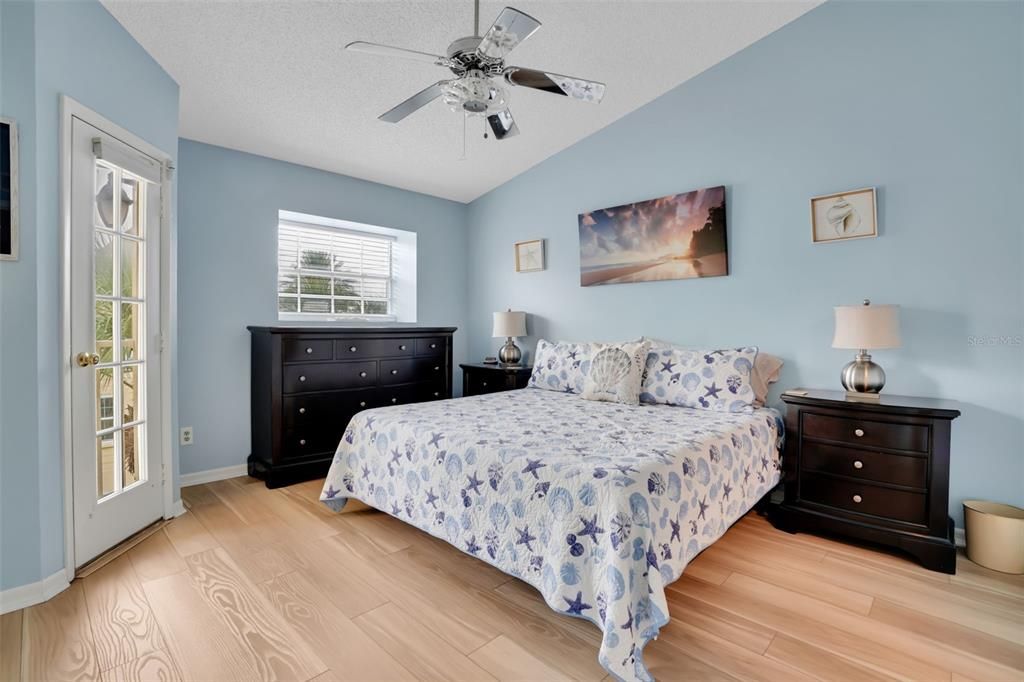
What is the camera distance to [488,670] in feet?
5.02

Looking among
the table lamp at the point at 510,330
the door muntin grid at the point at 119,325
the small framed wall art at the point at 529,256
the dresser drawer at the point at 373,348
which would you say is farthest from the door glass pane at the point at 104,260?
the small framed wall art at the point at 529,256

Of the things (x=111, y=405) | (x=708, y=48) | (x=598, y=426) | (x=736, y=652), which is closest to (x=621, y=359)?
(x=598, y=426)

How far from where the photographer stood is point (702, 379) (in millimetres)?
3049

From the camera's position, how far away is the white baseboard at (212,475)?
3.38 metres

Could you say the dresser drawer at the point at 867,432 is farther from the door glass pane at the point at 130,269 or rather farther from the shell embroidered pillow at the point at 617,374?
the door glass pane at the point at 130,269

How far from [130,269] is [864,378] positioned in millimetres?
3953

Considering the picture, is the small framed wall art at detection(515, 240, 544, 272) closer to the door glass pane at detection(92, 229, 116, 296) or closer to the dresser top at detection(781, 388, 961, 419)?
the dresser top at detection(781, 388, 961, 419)

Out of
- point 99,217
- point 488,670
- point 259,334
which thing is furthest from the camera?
point 259,334

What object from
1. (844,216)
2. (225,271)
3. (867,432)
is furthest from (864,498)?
(225,271)

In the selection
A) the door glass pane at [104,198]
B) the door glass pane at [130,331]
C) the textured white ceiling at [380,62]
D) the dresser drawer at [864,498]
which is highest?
the textured white ceiling at [380,62]

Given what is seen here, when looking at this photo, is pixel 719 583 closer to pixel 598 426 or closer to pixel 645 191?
pixel 598 426

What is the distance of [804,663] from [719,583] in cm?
52

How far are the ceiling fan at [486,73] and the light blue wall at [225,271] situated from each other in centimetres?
195

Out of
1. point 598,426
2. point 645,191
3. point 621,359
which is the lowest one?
point 598,426
